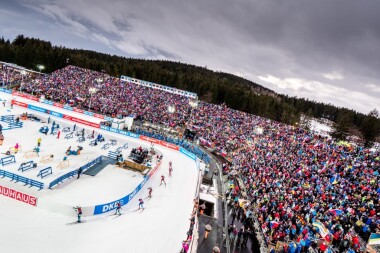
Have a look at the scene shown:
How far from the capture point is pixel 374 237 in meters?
A: 18.0

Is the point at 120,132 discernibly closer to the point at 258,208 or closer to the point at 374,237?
the point at 258,208

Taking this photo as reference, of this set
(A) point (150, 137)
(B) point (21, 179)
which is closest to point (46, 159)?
(B) point (21, 179)

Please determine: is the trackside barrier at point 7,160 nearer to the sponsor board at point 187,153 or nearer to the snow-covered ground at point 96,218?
the snow-covered ground at point 96,218

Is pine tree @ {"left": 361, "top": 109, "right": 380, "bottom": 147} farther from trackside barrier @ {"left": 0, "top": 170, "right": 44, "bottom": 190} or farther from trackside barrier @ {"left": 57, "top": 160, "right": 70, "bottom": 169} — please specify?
trackside barrier @ {"left": 0, "top": 170, "right": 44, "bottom": 190}

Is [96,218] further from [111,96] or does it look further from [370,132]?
[370,132]

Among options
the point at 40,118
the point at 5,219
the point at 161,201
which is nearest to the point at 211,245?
the point at 161,201

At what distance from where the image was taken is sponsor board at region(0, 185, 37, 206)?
57.0 feet

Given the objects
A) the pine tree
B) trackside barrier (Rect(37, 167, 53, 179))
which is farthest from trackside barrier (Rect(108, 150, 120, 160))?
the pine tree

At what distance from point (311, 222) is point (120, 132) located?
3532cm

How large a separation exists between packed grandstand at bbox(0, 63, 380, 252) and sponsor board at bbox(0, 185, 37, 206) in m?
14.8

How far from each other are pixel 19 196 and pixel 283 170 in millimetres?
27235

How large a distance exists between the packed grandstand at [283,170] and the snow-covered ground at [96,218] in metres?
5.49

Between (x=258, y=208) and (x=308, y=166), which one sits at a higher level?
(x=308, y=166)

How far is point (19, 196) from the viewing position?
17469 millimetres
